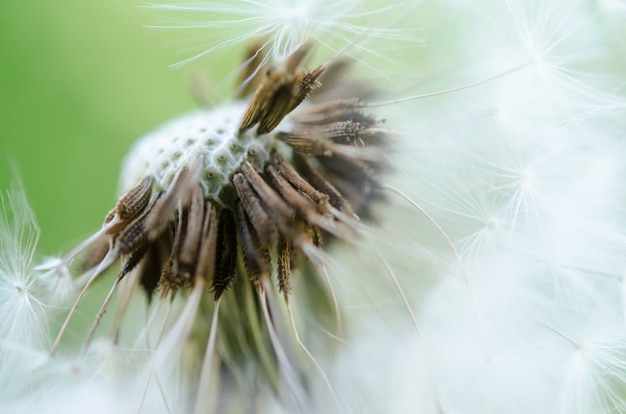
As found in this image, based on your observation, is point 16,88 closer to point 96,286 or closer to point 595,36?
point 96,286

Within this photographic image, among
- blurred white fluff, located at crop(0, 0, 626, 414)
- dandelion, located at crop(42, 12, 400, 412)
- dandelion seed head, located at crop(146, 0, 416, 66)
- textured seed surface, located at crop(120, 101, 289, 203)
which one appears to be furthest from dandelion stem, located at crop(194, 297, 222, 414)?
dandelion seed head, located at crop(146, 0, 416, 66)

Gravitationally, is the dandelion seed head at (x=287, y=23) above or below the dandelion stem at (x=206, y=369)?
above

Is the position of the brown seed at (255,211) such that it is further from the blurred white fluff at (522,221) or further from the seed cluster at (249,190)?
the blurred white fluff at (522,221)

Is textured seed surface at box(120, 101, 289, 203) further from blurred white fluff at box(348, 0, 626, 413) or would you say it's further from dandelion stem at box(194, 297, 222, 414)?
blurred white fluff at box(348, 0, 626, 413)

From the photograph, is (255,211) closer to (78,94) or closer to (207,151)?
(207,151)

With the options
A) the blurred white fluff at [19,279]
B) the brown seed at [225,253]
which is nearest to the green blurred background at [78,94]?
the blurred white fluff at [19,279]

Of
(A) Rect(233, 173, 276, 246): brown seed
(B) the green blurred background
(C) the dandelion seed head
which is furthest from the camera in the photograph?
(B) the green blurred background

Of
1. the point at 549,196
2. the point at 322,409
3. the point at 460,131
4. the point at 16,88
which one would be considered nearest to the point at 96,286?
the point at 322,409
